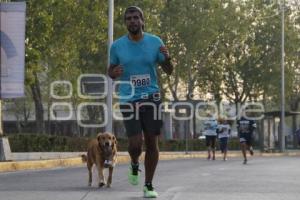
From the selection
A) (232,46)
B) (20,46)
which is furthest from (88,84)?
(232,46)

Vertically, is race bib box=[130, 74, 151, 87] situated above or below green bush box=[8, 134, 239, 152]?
above

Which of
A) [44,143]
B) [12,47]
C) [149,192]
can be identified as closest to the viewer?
[149,192]

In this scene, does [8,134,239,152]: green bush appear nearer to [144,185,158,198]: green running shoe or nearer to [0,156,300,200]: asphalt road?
[0,156,300,200]: asphalt road

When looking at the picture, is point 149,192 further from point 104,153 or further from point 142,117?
point 104,153

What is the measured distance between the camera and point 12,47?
17188mm

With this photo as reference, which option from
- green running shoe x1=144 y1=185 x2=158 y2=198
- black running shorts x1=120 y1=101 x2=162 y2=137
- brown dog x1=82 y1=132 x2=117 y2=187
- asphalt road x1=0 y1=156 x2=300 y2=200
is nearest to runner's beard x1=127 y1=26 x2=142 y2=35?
black running shorts x1=120 y1=101 x2=162 y2=137

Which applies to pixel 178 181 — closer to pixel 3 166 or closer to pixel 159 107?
pixel 159 107

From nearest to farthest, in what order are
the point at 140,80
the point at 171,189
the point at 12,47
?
the point at 140,80 < the point at 171,189 < the point at 12,47

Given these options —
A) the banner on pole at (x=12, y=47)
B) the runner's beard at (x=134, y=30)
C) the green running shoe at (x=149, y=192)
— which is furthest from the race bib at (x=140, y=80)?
the banner on pole at (x=12, y=47)

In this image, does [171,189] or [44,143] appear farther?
[44,143]

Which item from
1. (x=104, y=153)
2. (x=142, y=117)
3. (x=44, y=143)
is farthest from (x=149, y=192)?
(x=44, y=143)

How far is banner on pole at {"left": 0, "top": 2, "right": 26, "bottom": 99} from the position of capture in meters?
17.1

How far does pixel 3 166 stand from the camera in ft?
52.0

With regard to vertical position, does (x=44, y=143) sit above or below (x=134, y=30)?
below
